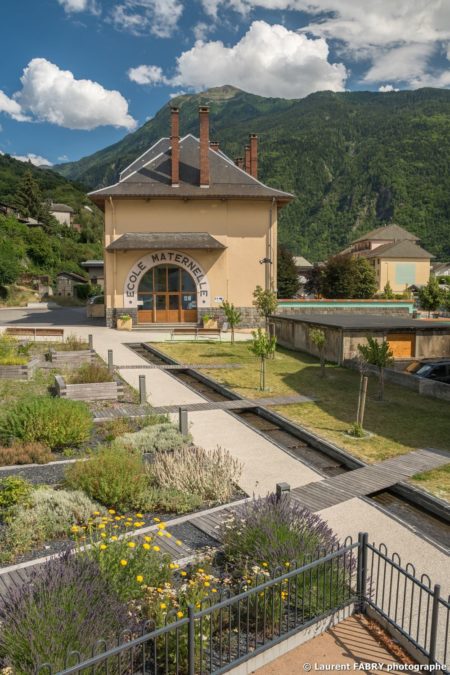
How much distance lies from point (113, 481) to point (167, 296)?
24.3m

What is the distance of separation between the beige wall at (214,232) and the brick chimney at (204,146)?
56.7 inches

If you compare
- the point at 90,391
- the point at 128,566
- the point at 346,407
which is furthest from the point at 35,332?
the point at 128,566

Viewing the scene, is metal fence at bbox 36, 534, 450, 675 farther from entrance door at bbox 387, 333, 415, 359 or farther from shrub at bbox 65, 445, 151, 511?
entrance door at bbox 387, 333, 415, 359

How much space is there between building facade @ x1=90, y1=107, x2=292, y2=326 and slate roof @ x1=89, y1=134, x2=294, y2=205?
0.06 metres

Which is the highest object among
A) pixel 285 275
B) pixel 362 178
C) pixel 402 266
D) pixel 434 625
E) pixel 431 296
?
pixel 362 178

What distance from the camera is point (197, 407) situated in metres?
13.7

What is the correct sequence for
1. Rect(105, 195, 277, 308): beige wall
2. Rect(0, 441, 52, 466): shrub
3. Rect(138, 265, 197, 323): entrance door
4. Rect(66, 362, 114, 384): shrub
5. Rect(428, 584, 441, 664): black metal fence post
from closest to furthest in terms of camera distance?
Rect(428, 584, 441, 664): black metal fence post < Rect(0, 441, 52, 466): shrub < Rect(66, 362, 114, 384): shrub < Rect(105, 195, 277, 308): beige wall < Rect(138, 265, 197, 323): entrance door

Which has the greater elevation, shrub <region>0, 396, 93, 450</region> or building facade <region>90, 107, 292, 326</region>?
building facade <region>90, 107, 292, 326</region>

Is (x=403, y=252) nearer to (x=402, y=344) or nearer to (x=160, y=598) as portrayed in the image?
(x=402, y=344)

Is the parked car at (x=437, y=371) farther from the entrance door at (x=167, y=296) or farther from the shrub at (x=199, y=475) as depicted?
the entrance door at (x=167, y=296)

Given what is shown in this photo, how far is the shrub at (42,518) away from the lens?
636 cm

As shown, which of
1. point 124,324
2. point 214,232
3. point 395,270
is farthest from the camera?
point 395,270

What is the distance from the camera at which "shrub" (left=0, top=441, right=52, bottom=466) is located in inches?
364

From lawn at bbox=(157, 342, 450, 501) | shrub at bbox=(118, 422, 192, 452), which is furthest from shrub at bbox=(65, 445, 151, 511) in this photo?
lawn at bbox=(157, 342, 450, 501)
